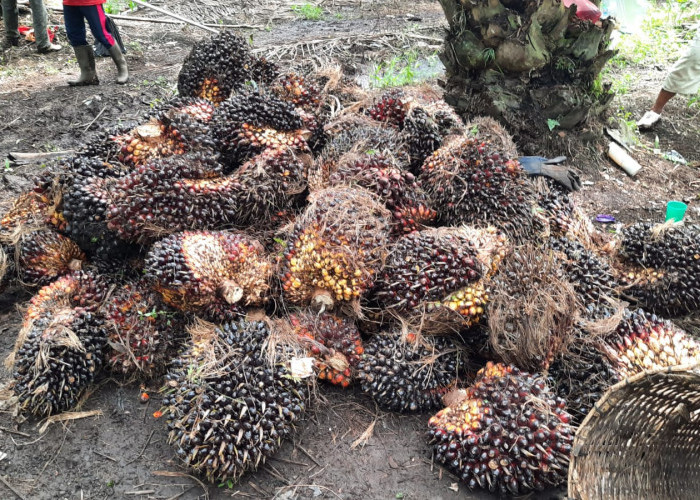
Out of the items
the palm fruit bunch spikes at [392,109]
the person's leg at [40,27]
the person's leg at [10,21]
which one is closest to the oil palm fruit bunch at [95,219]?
the palm fruit bunch spikes at [392,109]

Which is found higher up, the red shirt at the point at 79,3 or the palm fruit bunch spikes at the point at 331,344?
the red shirt at the point at 79,3

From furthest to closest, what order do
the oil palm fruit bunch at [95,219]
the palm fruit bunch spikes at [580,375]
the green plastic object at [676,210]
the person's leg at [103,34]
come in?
1. the person's leg at [103,34]
2. the green plastic object at [676,210]
3. the oil palm fruit bunch at [95,219]
4. the palm fruit bunch spikes at [580,375]

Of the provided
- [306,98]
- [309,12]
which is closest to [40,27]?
[309,12]

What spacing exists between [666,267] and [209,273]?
260 centimetres

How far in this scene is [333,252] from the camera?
8.27 feet

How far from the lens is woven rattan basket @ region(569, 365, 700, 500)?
1881mm

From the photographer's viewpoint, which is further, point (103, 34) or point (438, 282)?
point (103, 34)

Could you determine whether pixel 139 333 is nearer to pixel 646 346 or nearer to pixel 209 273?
pixel 209 273

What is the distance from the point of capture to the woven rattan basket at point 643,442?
74.0 inches

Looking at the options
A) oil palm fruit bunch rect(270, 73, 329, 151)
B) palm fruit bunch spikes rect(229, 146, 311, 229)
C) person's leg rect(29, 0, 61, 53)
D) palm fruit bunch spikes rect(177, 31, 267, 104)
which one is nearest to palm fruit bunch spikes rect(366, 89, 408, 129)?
oil palm fruit bunch rect(270, 73, 329, 151)

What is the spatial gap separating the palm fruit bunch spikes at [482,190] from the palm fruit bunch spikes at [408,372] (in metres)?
0.81

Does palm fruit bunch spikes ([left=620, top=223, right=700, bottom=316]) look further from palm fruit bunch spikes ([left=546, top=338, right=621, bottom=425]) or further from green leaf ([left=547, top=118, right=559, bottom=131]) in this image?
green leaf ([left=547, top=118, right=559, bottom=131])

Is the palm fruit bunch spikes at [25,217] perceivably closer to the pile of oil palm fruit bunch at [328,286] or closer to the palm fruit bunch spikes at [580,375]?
the pile of oil palm fruit bunch at [328,286]

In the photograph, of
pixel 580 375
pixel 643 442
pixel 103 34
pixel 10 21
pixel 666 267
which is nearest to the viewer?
pixel 643 442
